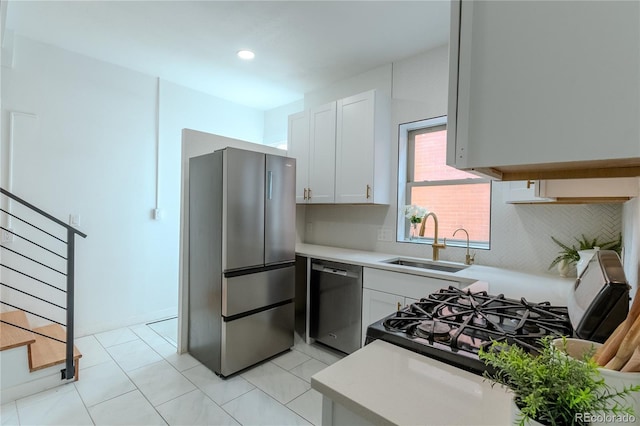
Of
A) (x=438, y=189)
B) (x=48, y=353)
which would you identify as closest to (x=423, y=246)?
(x=438, y=189)

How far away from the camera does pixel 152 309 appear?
346 centimetres

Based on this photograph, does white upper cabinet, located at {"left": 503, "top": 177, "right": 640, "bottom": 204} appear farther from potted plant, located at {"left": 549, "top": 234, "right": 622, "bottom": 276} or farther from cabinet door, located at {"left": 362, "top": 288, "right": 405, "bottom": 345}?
cabinet door, located at {"left": 362, "top": 288, "right": 405, "bottom": 345}

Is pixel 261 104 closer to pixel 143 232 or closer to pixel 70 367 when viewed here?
pixel 143 232

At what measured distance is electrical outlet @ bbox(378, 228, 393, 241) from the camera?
3013 millimetres

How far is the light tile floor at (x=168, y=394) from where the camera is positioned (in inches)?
73.5

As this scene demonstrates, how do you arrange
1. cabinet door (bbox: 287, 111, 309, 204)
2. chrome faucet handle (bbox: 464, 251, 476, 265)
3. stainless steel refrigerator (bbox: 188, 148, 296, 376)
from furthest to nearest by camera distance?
cabinet door (bbox: 287, 111, 309, 204), chrome faucet handle (bbox: 464, 251, 476, 265), stainless steel refrigerator (bbox: 188, 148, 296, 376)

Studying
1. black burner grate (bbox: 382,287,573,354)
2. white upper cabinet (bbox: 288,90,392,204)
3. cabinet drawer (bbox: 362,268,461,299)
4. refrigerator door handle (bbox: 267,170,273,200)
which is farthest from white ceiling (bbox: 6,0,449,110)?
black burner grate (bbox: 382,287,573,354)

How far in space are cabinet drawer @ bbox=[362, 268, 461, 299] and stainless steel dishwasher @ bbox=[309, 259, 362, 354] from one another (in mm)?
118

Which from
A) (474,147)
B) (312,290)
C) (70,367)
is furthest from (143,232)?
(474,147)

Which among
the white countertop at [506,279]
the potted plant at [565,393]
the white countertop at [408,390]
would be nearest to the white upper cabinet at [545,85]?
the potted plant at [565,393]

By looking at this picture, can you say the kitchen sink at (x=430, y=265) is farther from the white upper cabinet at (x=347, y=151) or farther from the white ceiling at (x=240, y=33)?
the white ceiling at (x=240, y=33)

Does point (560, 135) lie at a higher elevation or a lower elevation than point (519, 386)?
higher

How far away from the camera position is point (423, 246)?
9.07 feet

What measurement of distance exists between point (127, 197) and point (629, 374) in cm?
377
